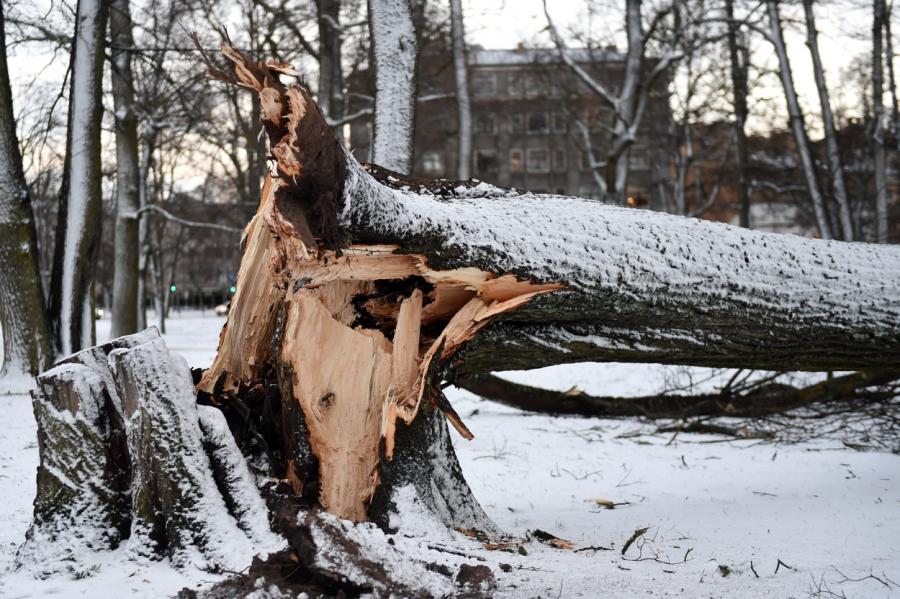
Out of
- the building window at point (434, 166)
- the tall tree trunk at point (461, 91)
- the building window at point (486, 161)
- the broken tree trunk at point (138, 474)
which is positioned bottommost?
the broken tree trunk at point (138, 474)

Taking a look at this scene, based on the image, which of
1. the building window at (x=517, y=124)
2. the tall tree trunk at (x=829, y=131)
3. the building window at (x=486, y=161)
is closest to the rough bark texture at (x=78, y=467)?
the tall tree trunk at (x=829, y=131)

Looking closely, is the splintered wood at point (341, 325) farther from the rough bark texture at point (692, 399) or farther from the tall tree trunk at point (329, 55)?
the tall tree trunk at point (329, 55)

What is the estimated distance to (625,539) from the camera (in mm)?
3920

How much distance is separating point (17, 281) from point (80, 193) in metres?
1.26

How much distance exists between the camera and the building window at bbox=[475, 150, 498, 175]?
150 ft

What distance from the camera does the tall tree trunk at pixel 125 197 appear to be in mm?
12094

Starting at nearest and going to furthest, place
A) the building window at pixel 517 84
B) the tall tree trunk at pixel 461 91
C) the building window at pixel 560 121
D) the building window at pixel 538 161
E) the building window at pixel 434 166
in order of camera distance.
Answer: the tall tree trunk at pixel 461 91 < the building window at pixel 517 84 < the building window at pixel 560 121 < the building window at pixel 434 166 < the building window at pixel 538 161

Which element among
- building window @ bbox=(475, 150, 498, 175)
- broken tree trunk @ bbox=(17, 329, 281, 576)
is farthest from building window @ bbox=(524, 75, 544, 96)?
broken tree trunk @ bbox=(17, 329, 281, 576)

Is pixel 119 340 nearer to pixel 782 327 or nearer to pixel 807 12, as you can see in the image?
pixel 782 327

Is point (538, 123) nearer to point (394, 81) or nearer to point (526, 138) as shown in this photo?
point (526, 138)

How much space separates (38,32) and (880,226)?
1459 centimetres

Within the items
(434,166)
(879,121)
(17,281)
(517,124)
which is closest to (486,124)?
(517,124)

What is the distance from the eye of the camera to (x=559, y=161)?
166ft

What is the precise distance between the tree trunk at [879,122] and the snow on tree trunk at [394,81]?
10.4m
